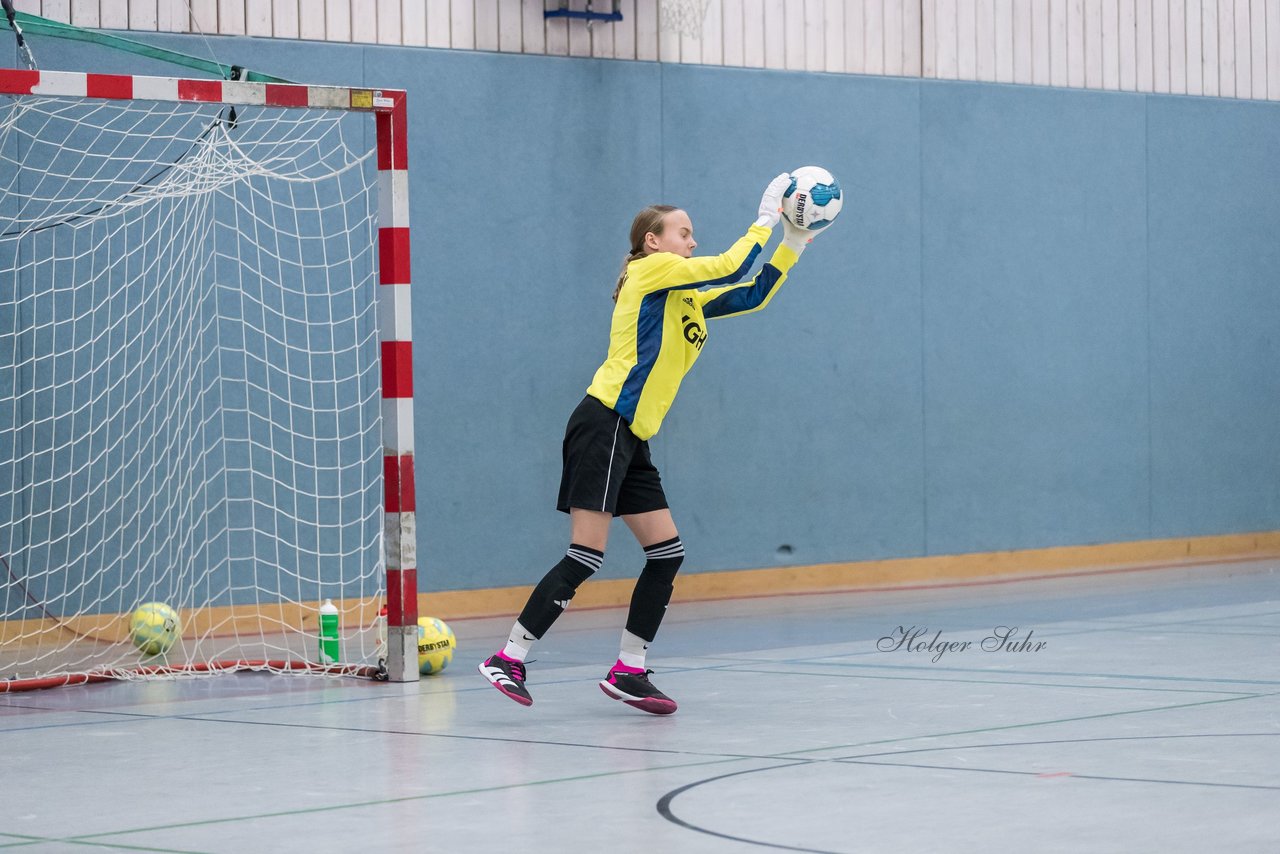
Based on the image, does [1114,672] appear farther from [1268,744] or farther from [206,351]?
[206,351]

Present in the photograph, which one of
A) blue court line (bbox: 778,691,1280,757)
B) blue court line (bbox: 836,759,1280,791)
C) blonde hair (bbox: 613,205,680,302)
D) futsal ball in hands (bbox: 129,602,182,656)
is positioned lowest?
futsal ball in hands (bbox: 129,602,182,656)

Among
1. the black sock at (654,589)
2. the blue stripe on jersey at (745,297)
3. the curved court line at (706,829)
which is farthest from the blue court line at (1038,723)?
the blue stripe on jersey at (745,297)

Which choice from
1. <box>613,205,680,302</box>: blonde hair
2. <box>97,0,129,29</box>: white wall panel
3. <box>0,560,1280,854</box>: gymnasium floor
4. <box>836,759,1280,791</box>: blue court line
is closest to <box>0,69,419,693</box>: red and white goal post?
<box>97,0,129,29</box>: white wall panel

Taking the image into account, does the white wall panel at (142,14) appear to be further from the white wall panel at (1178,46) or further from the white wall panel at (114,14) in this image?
the white wall panel at (1178,46)

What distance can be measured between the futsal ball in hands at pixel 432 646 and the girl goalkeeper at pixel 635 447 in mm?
1625

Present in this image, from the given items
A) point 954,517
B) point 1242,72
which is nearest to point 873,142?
point 954,517

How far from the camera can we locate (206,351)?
439 inches

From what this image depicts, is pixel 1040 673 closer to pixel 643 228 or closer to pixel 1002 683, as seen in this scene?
pixel 1002 683

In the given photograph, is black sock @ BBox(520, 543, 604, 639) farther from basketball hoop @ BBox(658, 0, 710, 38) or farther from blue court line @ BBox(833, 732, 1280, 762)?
basketball hoop @ BBox(658, 0, 710, 38)

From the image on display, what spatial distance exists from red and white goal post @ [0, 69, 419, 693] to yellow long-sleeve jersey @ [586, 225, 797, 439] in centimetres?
316

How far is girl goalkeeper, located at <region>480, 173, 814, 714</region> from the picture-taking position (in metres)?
7.29

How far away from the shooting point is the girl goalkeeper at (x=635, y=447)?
7.29 metres

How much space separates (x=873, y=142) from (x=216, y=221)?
5.40 metres

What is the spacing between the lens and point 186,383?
11031mm
